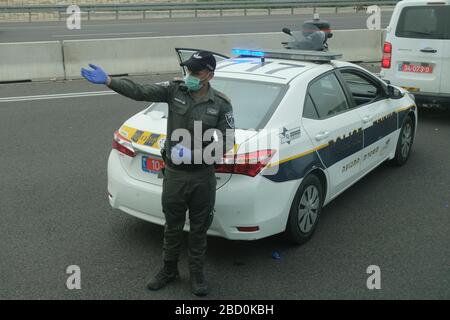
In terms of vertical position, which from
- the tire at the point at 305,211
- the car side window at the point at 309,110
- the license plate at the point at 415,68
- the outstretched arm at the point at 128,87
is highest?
the outstretched arm at the point at 128,87

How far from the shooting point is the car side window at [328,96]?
Answer: 5141 millimetres

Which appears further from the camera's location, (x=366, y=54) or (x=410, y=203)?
(x=366, y=54)

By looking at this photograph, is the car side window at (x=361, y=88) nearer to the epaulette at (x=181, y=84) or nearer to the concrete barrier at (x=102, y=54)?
the epaulette at (x=181, y=84)

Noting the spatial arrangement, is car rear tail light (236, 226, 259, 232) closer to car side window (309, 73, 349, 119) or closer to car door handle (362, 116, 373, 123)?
car side window (309, 73, 349, 119)

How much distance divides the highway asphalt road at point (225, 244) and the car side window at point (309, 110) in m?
1.05

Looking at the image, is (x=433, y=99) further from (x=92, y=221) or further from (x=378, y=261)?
(x=92, y=221)

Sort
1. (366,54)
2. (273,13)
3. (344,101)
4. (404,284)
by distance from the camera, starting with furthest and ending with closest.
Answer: (273,13)
(366,54)
(344,101)
(404,284)

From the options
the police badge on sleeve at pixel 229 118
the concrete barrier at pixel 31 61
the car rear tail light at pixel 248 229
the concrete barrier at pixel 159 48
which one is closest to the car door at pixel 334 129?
the car rear tail light at pixel 248 229

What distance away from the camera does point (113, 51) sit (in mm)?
12680

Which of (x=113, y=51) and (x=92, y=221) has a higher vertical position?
(x=113, y=51)

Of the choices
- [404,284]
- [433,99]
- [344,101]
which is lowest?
[404,284]
